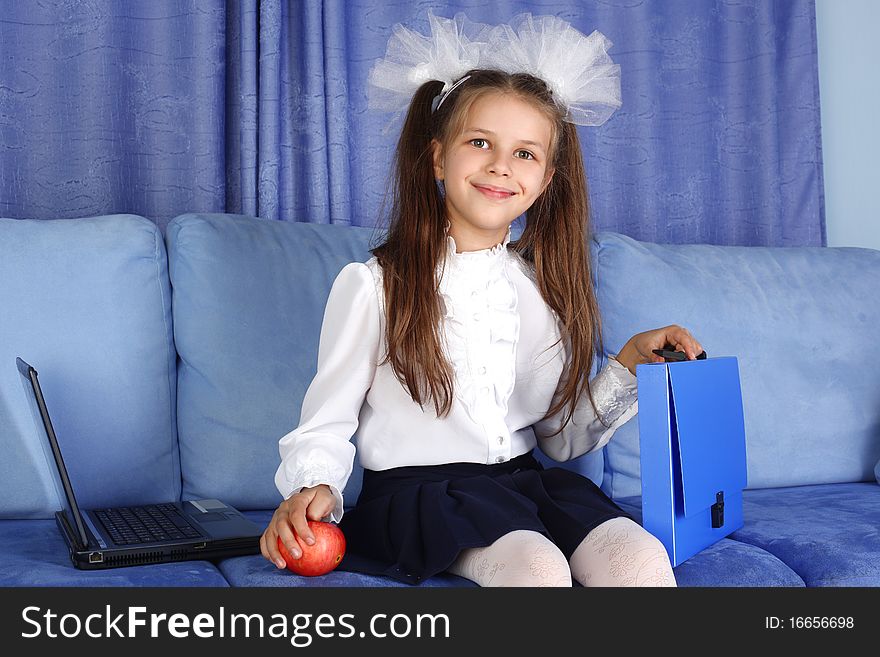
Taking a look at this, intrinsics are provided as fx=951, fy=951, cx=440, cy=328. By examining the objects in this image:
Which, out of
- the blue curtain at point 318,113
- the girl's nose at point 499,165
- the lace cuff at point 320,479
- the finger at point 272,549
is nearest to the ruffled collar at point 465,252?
the girl's nose at point 499,165

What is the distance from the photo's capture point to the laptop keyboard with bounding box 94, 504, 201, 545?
1208mm

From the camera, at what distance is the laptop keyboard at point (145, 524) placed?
1.21 m

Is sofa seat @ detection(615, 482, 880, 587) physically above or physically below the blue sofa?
below

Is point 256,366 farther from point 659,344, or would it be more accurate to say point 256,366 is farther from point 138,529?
point 659,344

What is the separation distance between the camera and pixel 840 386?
5.64 feet

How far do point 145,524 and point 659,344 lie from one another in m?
0.74

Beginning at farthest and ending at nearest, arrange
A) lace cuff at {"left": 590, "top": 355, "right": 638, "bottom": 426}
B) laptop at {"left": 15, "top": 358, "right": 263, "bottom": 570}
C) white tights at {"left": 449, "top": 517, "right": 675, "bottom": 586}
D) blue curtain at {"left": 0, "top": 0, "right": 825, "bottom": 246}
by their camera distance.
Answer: blue curtain at {"left": 0, "top": 0, "right": 825, "bottom": 246} → lace cuff at {"left": 590, "top": 355, "right": 638, "bottom": 426} → laptop at {"left": 15, "top": 358, "right": 263, "bottom": 570} → white tights at {"left": 449, "top": 517, "right": 675, "bottom": 586}

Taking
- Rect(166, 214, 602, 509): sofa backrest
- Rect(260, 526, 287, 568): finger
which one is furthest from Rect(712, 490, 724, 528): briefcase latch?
Rect(260, 526, 287, 568): finger

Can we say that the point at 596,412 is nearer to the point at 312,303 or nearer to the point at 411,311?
the point at 411,311

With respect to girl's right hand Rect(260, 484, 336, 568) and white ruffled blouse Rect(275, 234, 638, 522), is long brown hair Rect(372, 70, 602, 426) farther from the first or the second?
girl's right hand Rect(260, 484, 336, 568)

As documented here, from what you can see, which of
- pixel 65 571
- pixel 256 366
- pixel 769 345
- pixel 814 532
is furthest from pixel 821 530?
pixel 65 571

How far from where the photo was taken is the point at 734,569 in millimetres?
1160

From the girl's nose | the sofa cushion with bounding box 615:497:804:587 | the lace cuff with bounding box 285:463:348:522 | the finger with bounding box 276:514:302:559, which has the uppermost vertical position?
the girl's nose

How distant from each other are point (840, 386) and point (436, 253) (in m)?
0.84
